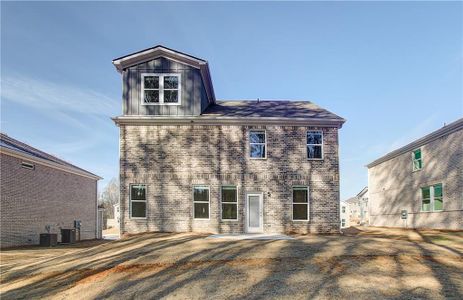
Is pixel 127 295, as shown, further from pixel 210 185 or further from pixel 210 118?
pixel 210 118

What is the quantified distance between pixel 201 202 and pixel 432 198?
Result: 1487cm

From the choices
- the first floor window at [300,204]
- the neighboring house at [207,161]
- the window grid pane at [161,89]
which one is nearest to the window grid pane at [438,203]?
the neighboring house at [207,161]

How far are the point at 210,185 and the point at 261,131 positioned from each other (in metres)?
3.89

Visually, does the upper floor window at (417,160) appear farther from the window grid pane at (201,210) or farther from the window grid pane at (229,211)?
the window grid pane at (201,210)

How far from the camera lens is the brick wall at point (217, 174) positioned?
18031 millimetres

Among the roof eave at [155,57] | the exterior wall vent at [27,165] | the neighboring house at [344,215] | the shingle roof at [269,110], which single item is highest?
the roof eave at [155,57]

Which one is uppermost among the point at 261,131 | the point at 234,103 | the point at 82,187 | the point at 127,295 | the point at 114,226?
the point at 234,103

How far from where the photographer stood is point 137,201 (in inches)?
712

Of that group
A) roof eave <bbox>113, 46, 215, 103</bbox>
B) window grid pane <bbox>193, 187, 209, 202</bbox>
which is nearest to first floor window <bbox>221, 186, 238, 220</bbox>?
window grid pane <bbox>193, 187, 209, 202</bbox>

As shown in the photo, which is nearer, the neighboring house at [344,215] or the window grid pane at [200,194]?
the window grid pane at [200,194]

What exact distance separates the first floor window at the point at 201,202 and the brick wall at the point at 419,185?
45.4 ft

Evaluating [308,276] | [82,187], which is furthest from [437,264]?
[82,187]

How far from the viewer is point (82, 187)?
99.5 ft

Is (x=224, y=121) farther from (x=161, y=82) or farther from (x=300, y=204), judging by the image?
(x=300, y=204)
